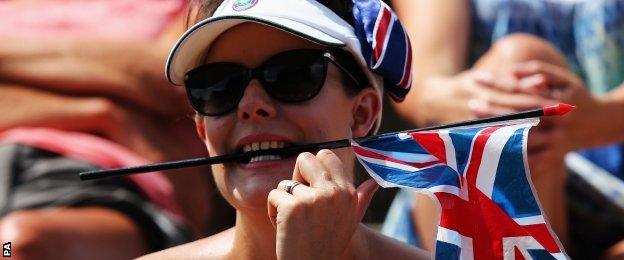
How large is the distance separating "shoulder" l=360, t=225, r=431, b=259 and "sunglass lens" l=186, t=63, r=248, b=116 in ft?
1.41

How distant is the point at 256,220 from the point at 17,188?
3.75 ft

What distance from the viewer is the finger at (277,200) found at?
1.83 meters

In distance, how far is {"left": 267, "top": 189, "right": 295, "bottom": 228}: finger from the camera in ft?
6.00

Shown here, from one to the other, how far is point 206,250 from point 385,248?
1.24ft

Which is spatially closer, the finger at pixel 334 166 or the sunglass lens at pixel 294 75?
the finger at pixel 334 166

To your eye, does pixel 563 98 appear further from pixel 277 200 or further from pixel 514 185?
pixel 277 200

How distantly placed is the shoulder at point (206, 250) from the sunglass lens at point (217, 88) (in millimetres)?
367

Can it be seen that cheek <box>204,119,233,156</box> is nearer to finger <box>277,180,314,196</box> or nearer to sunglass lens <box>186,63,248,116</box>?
sunglass lens <box>186,63,248,116</box>

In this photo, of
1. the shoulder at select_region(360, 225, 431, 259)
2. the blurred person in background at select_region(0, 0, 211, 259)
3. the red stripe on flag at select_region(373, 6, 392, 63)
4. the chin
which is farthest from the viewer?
the blurred person in background at select_region(0, 0, 211, 259)

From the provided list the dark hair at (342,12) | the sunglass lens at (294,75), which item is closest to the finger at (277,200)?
the sunglass lens at (294,75)

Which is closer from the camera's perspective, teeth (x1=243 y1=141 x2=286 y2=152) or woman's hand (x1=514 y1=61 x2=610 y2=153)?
teeth (x1=243 y1=141 x2=286 y2=152)

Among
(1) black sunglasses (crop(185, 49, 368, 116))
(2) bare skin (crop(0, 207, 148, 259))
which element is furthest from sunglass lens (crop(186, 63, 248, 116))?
(2) bare skin (crop(0, 207, 148, 259))

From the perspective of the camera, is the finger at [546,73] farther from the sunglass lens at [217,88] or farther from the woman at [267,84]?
the sunglass lens at [217,88]

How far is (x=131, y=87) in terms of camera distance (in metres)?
3.47
